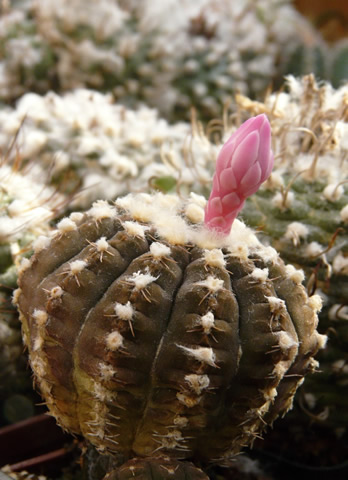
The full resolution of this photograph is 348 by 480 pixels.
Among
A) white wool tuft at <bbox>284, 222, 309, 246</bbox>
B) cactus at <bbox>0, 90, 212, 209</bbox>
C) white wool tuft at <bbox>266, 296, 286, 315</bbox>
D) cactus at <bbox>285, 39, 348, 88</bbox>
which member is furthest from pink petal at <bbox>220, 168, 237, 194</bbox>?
cactus at <bbox>285, 39, 348, 88</bbox>

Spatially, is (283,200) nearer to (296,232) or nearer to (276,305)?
(296,232)

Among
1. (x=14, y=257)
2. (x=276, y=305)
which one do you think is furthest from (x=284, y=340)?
(x=14, y=257)

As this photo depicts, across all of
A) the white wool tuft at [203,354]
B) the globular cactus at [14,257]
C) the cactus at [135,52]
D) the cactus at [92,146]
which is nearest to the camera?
the white wool tuft at [203,354]

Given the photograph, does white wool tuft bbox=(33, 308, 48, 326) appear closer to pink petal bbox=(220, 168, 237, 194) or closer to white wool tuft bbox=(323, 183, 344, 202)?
pink petal bbox=(220, 168, 237, 194)

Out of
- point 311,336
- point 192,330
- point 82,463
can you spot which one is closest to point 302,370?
point 311,336

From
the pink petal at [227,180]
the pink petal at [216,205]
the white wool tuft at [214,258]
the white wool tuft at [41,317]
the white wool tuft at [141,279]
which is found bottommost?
the white wool tuft at [41,317]

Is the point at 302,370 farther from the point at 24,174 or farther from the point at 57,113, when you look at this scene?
the point at 57,113

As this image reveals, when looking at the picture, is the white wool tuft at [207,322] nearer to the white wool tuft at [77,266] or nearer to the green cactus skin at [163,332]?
the green cactus skin at [163,332]

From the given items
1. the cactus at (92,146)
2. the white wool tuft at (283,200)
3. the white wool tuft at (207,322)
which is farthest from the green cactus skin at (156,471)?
the cactus at (92,146)
